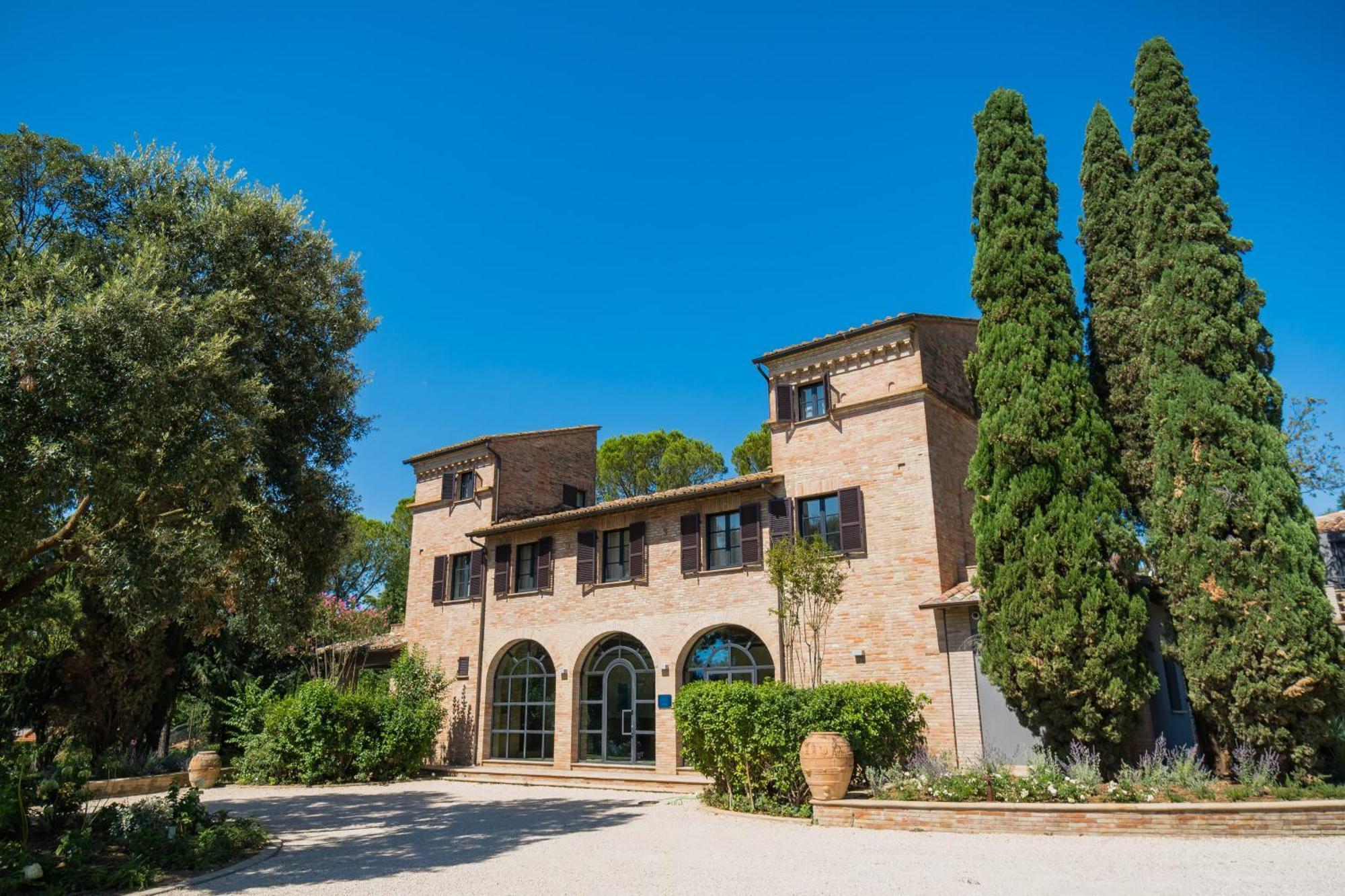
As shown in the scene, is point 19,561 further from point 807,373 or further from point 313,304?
point 807,373

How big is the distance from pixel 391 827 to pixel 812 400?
37.8ft

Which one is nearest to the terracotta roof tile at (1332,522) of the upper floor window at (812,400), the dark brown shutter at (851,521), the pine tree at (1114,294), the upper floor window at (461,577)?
the pine tree at (1114,294)

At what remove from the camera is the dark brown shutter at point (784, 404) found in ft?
60.2

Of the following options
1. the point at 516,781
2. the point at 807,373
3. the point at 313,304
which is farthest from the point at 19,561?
the point at 807,373

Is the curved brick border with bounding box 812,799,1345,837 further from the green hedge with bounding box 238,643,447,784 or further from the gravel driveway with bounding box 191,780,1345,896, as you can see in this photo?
the green hedge with bounding box 238,643,447,784

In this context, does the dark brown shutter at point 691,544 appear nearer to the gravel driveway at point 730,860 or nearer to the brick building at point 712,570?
the brick building at point 712,570

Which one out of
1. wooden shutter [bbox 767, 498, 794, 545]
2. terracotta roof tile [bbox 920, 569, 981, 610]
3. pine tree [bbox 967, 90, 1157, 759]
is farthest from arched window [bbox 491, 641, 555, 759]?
pine tree [bbox 967, 90, 1157, 759]

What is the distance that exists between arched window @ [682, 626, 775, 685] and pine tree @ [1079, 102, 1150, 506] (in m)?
Answer: 7.72

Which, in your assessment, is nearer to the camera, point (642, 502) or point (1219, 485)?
point (1219, 485)

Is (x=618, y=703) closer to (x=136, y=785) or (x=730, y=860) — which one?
(x=136, y=785)

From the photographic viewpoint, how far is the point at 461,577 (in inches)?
920

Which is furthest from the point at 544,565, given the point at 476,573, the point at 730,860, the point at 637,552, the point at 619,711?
the point at 730,860

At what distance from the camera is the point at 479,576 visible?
22750 mm

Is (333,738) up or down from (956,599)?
down
